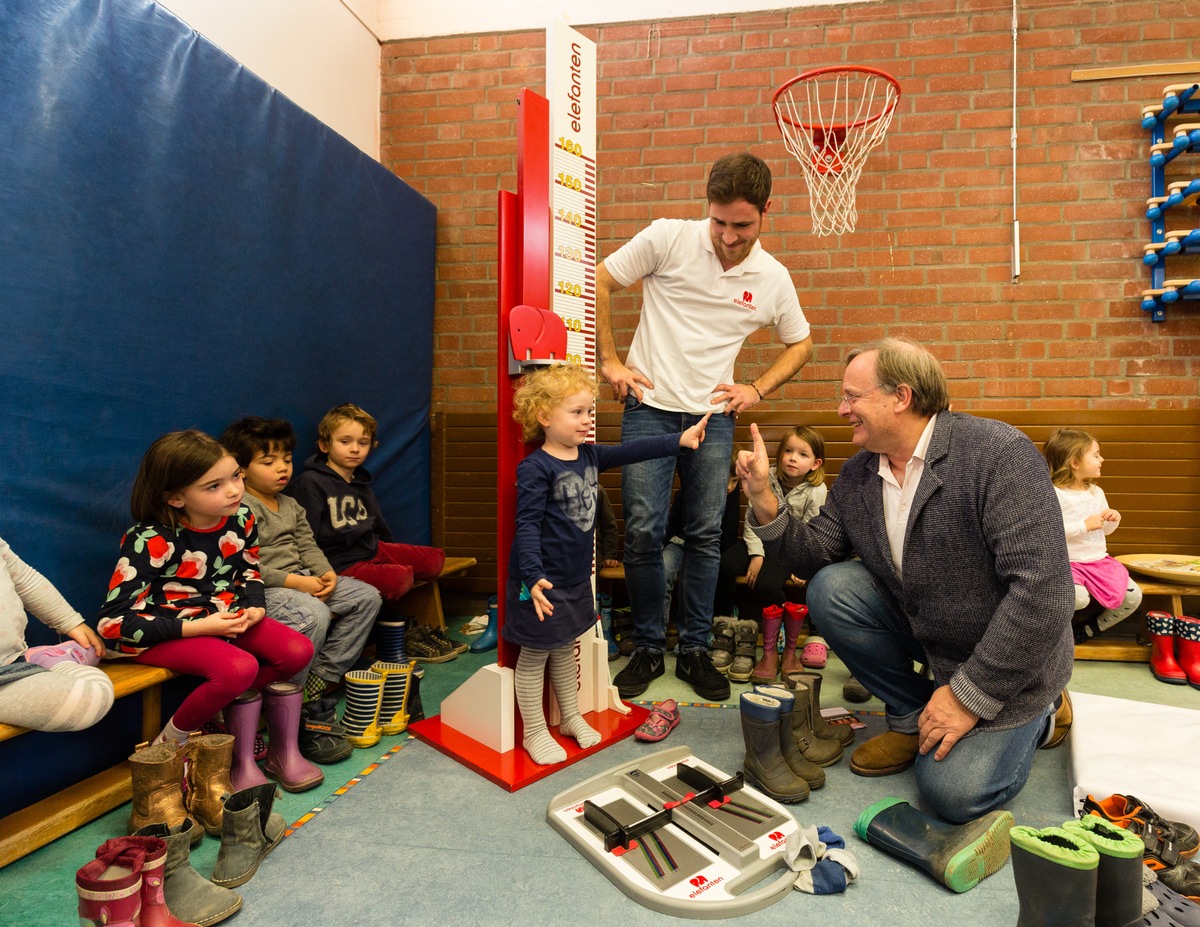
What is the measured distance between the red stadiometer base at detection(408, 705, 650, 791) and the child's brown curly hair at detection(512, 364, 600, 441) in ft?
3.19

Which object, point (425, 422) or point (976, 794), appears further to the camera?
point (425, 422)

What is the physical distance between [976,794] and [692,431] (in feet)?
4.11

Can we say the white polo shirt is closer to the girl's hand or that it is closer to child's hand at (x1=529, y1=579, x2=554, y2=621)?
child's hand at (x1=529, y1=579, x2=554, y2=621)

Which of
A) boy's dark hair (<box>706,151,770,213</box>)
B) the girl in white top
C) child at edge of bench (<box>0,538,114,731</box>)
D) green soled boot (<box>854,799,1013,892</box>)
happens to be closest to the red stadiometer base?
green soled boot (<box>854,799,1013,892</box>)

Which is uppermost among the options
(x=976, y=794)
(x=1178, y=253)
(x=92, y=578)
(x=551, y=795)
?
(x=1178, y=253)

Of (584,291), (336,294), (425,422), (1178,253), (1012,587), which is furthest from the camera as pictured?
(425,422)

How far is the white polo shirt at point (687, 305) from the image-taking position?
2.98 m

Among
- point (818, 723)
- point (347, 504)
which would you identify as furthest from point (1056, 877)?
point (347, 504)

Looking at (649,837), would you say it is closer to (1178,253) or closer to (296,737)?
(296,737)

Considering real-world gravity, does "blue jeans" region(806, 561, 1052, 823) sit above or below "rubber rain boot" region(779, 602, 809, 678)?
above

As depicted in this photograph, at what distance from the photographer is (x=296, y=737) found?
7.34ft

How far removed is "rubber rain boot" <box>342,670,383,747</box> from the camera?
2.48 meters

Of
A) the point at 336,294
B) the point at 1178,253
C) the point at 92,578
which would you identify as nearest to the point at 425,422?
the point at 336,294

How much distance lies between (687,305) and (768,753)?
5.56 feet
